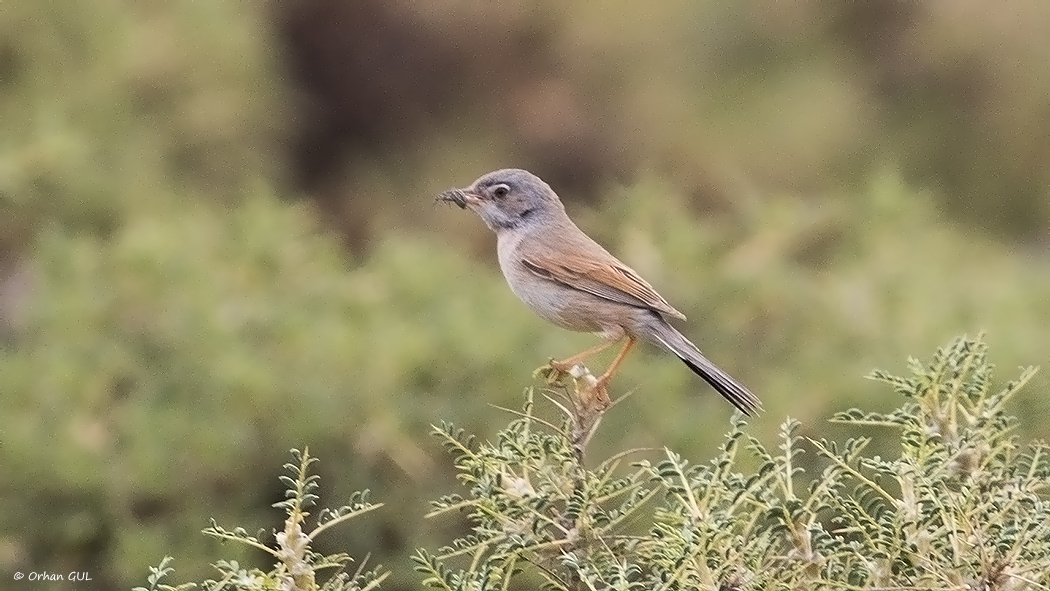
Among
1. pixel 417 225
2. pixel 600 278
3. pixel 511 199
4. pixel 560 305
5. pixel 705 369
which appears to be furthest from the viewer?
pixel 417 225

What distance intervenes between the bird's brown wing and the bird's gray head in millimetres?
356

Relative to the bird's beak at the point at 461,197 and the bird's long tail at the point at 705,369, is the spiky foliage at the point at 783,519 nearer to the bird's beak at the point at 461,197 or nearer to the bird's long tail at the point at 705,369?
the bird's long tail at the point at 705,369

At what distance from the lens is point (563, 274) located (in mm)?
4512

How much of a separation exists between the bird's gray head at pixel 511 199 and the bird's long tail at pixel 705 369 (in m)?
0.76

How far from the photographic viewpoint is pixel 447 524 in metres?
5.79

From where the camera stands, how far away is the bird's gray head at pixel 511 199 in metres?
4.89

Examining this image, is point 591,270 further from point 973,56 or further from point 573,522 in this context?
point 973,56

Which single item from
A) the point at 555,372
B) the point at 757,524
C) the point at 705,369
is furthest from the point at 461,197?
the point at 757,524

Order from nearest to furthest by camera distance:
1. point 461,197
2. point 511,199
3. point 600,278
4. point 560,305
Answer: point 560,305
point 600,278
point 461,197
point 511,199

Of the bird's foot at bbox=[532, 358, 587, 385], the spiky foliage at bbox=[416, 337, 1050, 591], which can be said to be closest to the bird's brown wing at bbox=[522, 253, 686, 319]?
the bird's foot at bbox=[532, 358, 587, 385]

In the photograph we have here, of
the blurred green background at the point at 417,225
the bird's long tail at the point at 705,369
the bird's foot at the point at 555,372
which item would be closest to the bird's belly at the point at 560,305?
the bird's long tail at the point at 705,369

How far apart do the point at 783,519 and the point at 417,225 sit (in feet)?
31.5

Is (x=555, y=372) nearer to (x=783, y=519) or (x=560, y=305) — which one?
(x=560, y=305)

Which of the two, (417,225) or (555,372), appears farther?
(417,225)
